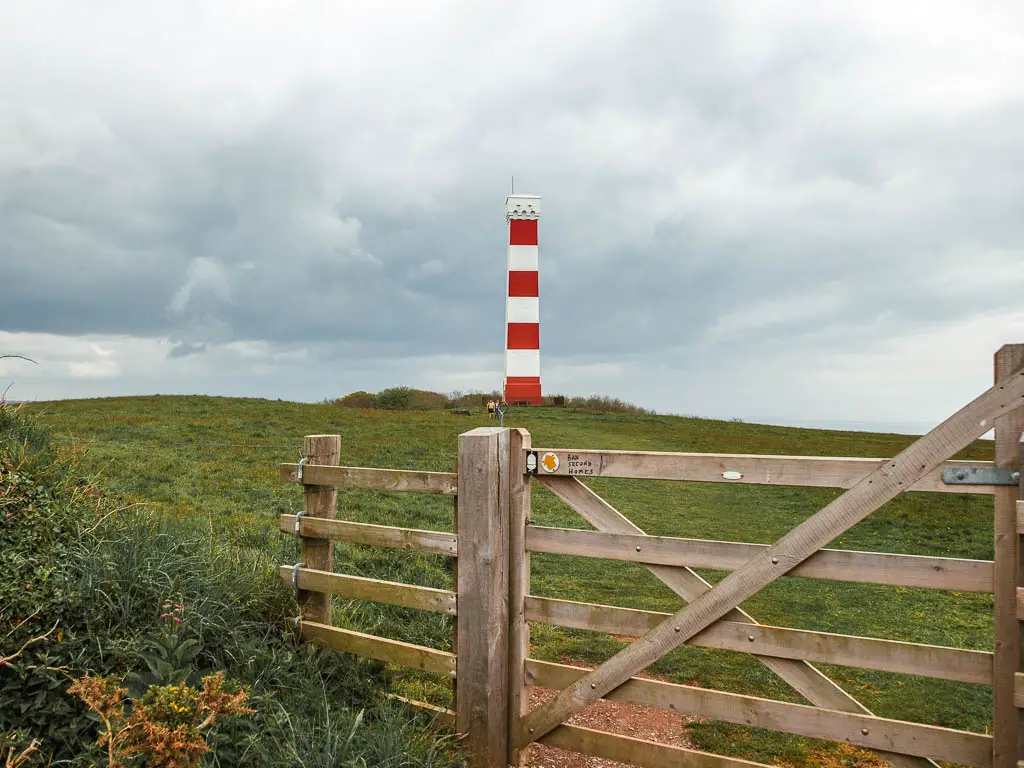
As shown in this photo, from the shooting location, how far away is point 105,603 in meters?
4.97

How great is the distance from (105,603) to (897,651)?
4.97m

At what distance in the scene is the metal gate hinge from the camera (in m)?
3.53

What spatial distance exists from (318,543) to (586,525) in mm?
9670

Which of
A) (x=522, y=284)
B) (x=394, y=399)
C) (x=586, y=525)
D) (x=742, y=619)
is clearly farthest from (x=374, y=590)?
(x=394, y=399)

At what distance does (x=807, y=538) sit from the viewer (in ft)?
12.9

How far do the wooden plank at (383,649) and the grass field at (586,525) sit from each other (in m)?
0.81

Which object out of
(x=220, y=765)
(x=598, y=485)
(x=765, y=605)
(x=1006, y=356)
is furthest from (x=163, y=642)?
(x=598, y=485)

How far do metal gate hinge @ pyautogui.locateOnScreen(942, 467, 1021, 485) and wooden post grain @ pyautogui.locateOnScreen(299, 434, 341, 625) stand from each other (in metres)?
4.28

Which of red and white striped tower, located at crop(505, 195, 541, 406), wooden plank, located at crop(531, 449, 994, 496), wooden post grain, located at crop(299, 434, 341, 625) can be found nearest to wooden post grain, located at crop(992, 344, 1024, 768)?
wooden plank, located at crop(531, 449, 994, 496)

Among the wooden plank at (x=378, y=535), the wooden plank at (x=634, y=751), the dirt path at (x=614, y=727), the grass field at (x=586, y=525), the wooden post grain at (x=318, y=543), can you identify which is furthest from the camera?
the grass field at (x=586, y=525)

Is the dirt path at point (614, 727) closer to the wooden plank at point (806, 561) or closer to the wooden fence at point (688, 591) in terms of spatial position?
the wooden fence at point (688, 591)

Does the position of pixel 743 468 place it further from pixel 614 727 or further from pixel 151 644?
pixel 151 644

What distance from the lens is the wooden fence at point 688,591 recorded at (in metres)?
3.61

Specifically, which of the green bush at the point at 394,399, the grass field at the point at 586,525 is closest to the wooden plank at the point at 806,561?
the grass field at the point at 586,525
